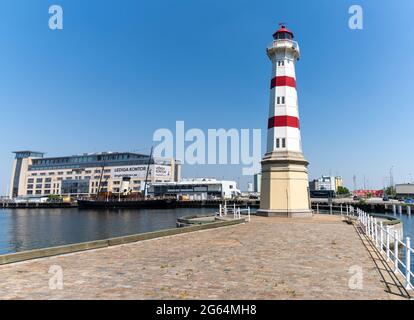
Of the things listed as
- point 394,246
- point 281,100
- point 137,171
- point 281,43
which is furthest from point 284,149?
point 137,171

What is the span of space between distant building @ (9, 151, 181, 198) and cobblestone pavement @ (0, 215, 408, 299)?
11254 cm

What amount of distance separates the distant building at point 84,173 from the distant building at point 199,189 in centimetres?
1020

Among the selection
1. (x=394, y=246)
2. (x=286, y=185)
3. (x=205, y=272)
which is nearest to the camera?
(x=205, y=272)

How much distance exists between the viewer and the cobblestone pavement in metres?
6.47

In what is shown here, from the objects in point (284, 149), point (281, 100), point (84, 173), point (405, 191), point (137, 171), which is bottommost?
point (405, 191)

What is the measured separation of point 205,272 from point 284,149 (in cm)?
2003

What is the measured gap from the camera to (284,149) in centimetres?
2672

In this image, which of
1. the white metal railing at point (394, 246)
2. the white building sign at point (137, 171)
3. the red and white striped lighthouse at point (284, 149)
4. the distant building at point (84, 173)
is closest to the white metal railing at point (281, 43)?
the red and white striped lighthouse at point (284, 149)

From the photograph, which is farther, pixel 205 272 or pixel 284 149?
pixel 284 149

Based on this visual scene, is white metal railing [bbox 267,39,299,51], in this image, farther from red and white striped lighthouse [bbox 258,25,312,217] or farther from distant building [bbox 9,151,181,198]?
distant building [bbox 9,151,181,198]

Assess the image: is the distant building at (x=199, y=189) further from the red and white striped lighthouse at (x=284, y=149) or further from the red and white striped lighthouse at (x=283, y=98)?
the red and white striped lighthouse at (x=283, y=98)

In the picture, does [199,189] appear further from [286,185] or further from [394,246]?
[394,246]

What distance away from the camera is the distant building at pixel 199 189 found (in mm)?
117812
